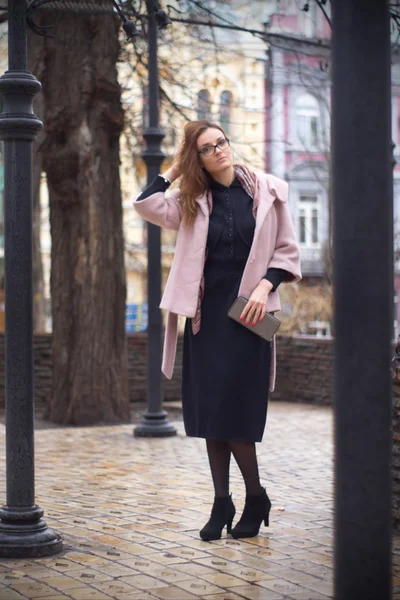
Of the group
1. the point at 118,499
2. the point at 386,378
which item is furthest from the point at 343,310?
the point at 118,499

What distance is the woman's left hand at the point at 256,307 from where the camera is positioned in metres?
5.21

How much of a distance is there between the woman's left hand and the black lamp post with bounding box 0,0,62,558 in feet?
3.23

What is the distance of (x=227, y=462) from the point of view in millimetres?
5457

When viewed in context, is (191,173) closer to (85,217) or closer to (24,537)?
(24,537)

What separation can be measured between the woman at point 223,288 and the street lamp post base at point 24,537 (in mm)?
747

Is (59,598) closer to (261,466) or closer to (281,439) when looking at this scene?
(261,466)

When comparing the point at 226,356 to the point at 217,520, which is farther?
the point at 217,520

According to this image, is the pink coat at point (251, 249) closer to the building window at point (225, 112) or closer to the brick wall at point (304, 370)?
the building window at point (225, 112)

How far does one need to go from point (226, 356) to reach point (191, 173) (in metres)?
0.90

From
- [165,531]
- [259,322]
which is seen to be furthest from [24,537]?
[259,322]

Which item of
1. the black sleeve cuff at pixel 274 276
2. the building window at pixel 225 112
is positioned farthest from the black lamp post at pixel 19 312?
the building window at pixel 225 112

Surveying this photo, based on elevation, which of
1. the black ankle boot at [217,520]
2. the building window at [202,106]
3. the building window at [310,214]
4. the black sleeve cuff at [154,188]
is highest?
the building window at [202,106]

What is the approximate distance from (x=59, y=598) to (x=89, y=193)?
7.97 meters

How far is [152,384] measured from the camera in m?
10.9
